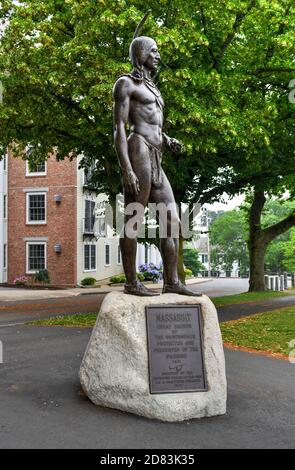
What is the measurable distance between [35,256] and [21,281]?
76.7 inches

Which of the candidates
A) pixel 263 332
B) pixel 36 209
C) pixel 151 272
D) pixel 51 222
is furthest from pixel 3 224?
pixel 263 332

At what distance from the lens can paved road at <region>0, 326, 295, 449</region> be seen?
14.5 feet

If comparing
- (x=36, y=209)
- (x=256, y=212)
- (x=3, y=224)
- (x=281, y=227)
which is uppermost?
(x=36, y=209)

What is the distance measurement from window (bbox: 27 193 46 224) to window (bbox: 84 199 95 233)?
9.36 feet

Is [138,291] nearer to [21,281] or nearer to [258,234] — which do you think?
[258,234]

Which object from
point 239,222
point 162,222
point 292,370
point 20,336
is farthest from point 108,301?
point 239,222

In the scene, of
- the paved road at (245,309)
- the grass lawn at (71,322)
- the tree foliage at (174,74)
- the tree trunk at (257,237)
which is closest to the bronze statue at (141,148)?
the tree foliage at (174,74)

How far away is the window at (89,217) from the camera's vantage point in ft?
108

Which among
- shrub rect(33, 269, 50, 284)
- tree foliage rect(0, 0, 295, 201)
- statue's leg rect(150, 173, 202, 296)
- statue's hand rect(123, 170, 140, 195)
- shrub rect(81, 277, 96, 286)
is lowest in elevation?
shrub rect(81, 277, 96, 286)

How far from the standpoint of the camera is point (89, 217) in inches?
1325

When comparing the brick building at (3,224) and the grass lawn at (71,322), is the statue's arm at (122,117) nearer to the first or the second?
the grass lawn at (71,322)

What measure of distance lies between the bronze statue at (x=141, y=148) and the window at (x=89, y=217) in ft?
88.3

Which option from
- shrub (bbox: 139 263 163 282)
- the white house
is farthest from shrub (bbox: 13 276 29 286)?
shrub (bbox: 139 263 163 282)

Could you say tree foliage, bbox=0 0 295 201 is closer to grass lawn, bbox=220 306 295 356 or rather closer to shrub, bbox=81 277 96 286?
grass lawn, bbox=220 306 295 356
